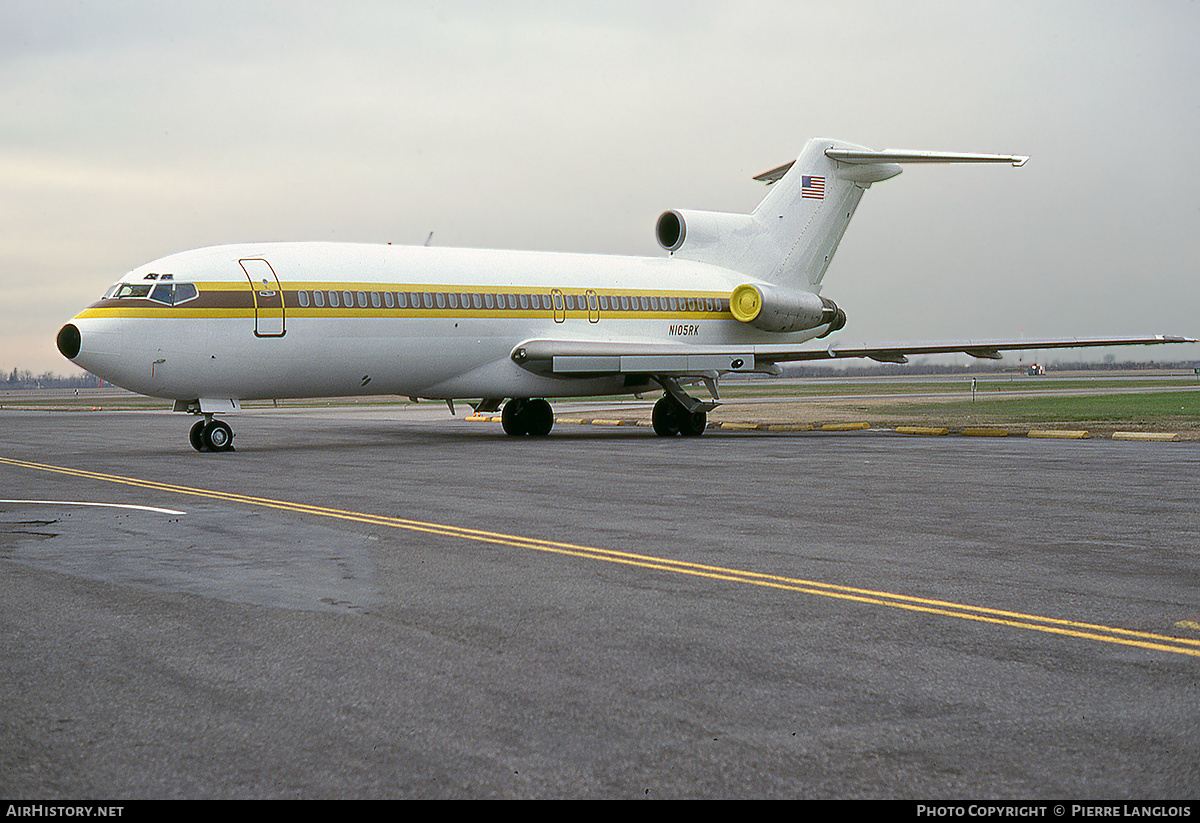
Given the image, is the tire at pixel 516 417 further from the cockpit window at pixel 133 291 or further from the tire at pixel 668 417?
the cockpit window at pixel 133 291

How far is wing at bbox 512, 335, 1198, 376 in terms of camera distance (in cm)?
2611

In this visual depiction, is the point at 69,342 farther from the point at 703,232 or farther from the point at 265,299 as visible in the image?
the point at 703,232

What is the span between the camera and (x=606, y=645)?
6.26 metres

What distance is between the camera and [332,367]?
23516 mm

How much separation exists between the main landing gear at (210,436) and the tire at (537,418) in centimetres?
789

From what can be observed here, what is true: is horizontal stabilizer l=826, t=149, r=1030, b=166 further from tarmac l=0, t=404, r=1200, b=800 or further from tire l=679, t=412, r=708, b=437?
tarmac l=0, t=404, r=1200, b=800

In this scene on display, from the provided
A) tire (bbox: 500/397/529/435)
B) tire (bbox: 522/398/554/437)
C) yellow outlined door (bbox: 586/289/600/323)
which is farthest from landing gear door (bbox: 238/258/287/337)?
yellow outlined door (bbox: 586/289/600/323)

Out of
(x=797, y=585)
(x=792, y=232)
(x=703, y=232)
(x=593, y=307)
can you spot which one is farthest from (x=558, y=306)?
(x=797, y=585)

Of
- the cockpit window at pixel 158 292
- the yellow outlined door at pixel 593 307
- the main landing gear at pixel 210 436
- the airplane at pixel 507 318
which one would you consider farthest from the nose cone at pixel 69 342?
the yellow outlined door at pixel 593 307

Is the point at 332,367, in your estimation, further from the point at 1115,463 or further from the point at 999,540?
the point at 999,540

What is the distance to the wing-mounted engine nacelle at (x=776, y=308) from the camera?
30.2 meters

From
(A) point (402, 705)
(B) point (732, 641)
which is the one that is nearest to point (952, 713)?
(B) point (732, 641)

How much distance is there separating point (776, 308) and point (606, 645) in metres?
24.9
